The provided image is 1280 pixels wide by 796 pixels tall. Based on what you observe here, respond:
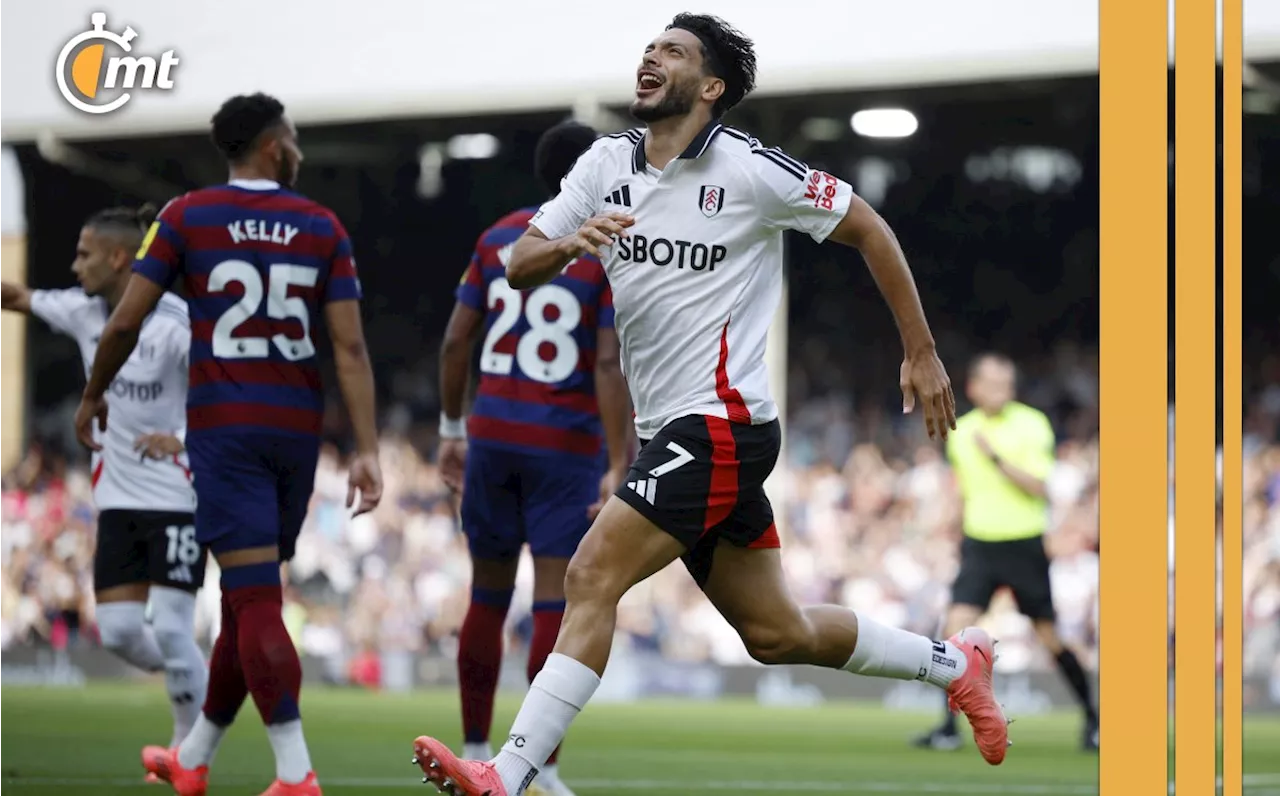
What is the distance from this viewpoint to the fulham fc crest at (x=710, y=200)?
498 cm

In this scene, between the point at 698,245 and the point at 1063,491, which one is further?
the point at 1063,491

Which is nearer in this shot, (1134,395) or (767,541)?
(767,541)

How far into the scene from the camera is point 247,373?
6.00 m

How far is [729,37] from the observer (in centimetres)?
520

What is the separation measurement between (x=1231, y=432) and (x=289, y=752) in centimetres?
309

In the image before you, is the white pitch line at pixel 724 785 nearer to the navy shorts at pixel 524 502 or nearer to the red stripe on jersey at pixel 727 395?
the navy shorts at pixel 524 502

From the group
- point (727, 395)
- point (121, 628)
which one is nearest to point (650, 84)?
point (727, 395)

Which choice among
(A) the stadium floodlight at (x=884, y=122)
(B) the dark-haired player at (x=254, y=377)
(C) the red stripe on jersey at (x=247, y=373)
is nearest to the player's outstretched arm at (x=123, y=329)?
(B) the dark-haired player at (x=254, y=377)

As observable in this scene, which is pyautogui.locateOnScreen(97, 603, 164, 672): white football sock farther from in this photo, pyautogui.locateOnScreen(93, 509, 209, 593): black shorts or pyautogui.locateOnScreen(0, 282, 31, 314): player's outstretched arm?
pyautogui.locateOnScreen(0, 282, 31, 314): player's outstretched arm

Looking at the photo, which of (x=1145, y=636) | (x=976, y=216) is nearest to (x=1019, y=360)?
(x=976, y=216)

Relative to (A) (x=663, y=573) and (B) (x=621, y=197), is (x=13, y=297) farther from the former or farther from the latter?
(A) (x=663, y=573)

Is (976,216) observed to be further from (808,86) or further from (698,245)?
(698,245)

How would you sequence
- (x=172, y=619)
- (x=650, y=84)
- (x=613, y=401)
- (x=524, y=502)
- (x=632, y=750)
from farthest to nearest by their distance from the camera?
(x=632, y=750) → (x=172, y=619) → (x=524, y=502) → (x=613, y=401) → (x=650, y=84)

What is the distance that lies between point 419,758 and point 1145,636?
125 inches
